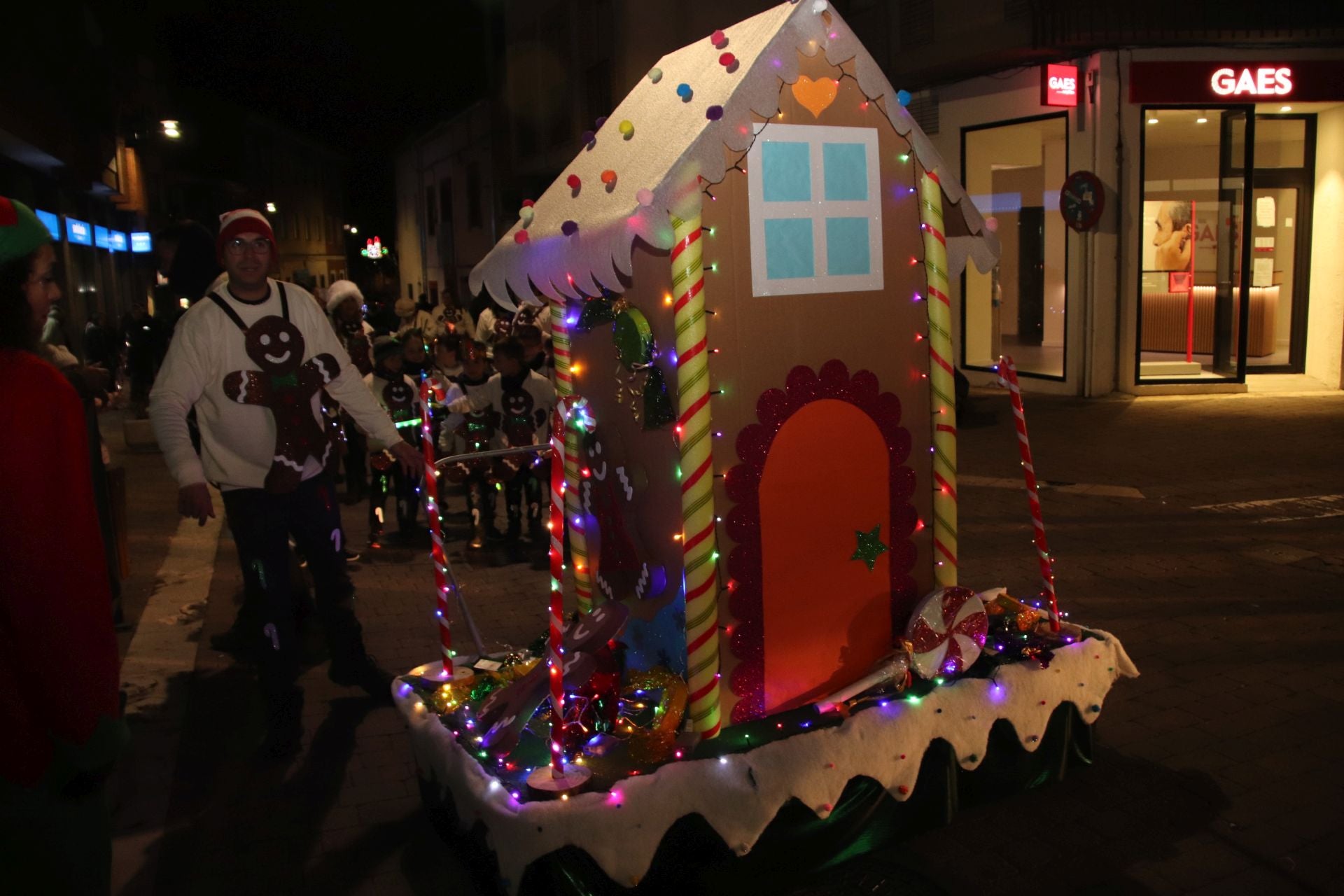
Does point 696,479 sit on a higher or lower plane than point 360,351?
lower

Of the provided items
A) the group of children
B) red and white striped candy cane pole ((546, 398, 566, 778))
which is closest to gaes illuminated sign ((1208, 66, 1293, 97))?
the group of children

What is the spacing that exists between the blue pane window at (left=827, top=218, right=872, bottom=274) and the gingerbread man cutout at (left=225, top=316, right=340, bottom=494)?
236 centimetres

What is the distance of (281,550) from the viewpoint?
15.4 ft

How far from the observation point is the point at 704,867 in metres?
3.34

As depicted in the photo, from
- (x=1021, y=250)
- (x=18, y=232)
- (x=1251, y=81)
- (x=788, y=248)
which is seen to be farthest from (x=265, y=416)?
(x=1021, y=250)

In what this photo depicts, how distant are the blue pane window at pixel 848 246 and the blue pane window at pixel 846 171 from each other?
86 mm

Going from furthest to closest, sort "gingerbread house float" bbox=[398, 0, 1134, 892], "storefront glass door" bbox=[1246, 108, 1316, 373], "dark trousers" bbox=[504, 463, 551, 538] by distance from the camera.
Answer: "storefront glass door" bbox=[1246, 108, 1316, 373] < "dark trousers" bbox=[504, 463, 551, 538] < "gingerbread house float" bbox=[398, 0, 1134, 892]

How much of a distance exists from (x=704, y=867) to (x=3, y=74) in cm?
1929

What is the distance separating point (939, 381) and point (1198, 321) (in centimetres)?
1471

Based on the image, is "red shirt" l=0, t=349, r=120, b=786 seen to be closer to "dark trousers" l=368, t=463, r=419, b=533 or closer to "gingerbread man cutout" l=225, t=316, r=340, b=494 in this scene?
"gingerbread man cutout" l=225, t=316, r=340, b=494

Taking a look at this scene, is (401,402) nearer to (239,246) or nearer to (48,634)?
(239,246)

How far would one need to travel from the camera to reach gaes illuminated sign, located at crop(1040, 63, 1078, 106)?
14.0 metres

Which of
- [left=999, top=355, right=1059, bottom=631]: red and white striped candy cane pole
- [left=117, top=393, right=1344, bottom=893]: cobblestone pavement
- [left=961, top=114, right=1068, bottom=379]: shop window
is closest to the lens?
[left=117, top=393, right=1344, bottom=893]: cobblestone pavement

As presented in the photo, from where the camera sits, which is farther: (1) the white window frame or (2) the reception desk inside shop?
(2) the reception desk inside shop
